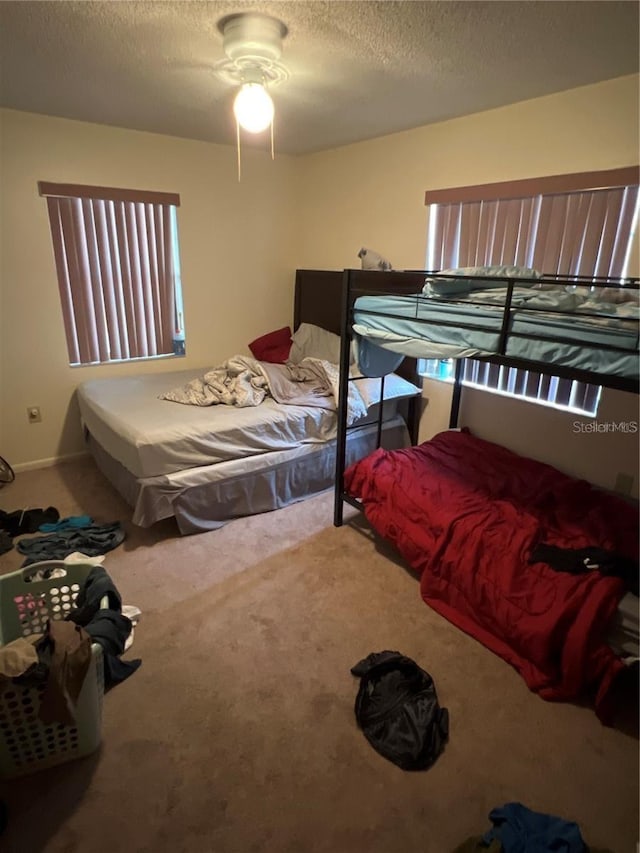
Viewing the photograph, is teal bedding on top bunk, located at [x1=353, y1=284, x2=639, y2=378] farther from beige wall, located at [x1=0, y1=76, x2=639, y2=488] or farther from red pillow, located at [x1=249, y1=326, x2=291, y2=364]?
red pillow, located at [x1=249, y1=326, x2=291, y2=364]

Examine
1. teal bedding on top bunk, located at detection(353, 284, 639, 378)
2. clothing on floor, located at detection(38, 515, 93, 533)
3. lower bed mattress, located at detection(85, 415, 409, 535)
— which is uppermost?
teal bedding on top bunk, located at detection(353, 284, 639, 378)

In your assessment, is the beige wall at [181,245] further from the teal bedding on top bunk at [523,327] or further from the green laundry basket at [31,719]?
the teal bedding on top bunk at [523,327]

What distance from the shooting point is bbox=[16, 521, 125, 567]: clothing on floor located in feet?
8.13

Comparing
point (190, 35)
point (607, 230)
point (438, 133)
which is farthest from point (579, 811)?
point (438, 133)

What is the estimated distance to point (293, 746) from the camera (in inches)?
63.2

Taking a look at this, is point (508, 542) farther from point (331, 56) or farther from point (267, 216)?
point (267, 216)

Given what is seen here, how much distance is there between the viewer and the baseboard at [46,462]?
11.3ft

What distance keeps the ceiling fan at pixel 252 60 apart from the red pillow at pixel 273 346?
1.95 m

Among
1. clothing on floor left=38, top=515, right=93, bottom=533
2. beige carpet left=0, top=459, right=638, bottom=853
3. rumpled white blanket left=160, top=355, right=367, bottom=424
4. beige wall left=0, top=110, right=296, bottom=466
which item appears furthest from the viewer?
beige wall left=0, top=110, right=296, bottom=466

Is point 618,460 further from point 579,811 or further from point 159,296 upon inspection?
point 159,296

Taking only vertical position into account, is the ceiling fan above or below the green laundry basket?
above

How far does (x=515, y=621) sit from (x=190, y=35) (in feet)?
8.21

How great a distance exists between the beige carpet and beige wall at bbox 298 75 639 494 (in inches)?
48.3

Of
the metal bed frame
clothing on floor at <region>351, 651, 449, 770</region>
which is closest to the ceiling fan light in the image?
the metal bed frame
